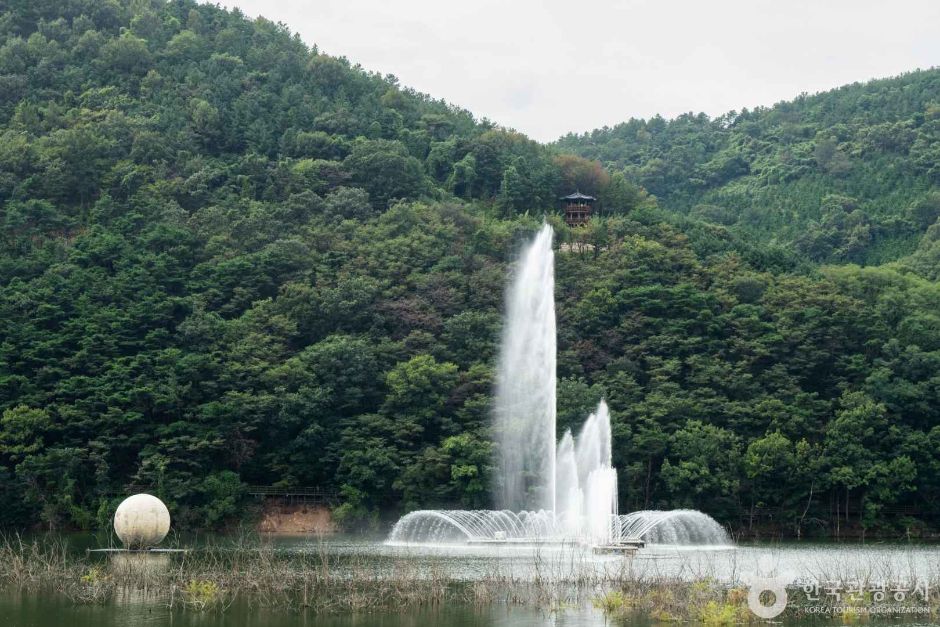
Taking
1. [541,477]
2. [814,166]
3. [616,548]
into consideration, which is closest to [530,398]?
[541,477]

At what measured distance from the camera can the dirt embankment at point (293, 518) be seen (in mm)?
58031

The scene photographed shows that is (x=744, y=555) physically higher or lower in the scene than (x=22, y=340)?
lower

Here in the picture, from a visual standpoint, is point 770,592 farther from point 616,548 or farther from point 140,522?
point 140,522

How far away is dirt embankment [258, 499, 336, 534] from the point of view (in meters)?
58.0

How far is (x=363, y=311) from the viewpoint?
6844 cm

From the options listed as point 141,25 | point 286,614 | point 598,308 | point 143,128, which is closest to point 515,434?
point 598,308

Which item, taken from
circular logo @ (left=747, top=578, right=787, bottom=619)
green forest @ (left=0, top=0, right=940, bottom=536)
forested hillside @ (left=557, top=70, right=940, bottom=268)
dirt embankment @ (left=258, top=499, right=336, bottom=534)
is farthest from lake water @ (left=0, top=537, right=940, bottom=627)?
forested hillside @ (left=557, top=70, right=940, bottom=268)

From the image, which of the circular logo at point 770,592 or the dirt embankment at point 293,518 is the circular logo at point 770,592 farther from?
the dirt embankment at point 293,518

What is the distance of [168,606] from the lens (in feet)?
95.9

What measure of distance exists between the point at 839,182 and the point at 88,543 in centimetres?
7853

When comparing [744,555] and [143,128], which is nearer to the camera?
[744,555]

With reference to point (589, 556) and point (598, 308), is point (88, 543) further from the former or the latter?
point (598, 308)

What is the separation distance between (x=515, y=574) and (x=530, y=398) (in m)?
23.6

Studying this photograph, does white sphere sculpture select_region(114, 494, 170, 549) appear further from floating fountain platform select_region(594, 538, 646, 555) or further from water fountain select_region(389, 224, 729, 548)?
floating fountain platform select_region(594, 538, 646, 555)
